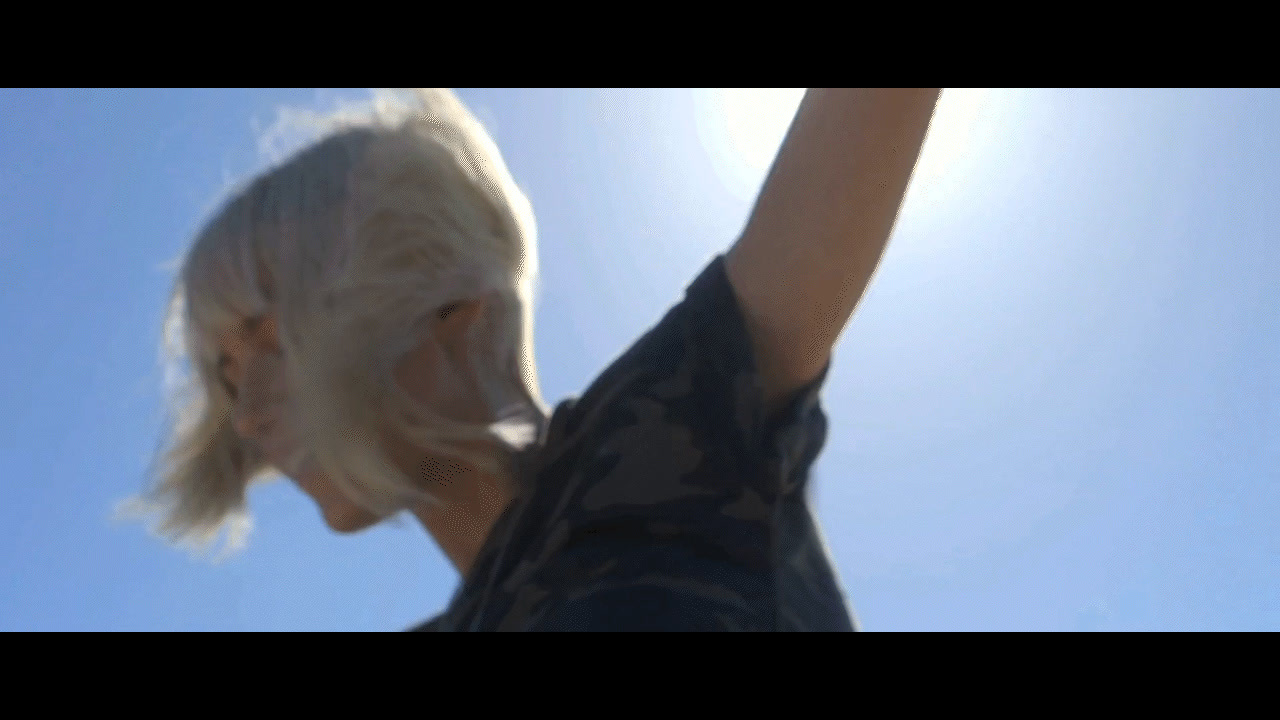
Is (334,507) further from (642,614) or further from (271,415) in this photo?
(642,614)

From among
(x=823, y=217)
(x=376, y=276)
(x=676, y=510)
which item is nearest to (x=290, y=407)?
(x=376, y=276)

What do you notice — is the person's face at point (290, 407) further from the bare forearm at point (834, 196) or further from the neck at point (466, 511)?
the bare forearm at point (834, 196)

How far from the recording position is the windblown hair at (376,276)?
133 centimetres

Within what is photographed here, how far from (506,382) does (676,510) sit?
1.52 feet

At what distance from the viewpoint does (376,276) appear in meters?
1.36

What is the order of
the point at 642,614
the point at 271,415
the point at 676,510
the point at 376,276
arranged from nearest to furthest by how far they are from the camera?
the point at 642,614 < the point at 676,510 < the point at 376,276 < the point at 271,415

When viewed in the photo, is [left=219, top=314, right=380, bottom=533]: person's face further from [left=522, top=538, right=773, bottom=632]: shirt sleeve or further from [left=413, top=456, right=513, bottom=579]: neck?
[left=522, top=538, right=773, bottom=632]: shirt sleeve

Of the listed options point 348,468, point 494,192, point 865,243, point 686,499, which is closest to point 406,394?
point 348,468

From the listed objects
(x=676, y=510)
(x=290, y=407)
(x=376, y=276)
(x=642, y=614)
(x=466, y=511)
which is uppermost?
(x=376, y=276)

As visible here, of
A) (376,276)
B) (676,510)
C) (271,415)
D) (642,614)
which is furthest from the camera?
(271,415)

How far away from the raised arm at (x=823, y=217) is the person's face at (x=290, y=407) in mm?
445

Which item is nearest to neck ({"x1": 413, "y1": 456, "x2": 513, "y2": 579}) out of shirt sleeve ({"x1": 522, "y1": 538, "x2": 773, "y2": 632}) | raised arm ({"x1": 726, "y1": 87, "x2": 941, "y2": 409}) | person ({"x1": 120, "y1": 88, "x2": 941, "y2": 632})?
person ({"x1": 120, "y1": 88, "x2": 941, "y2": 632})
